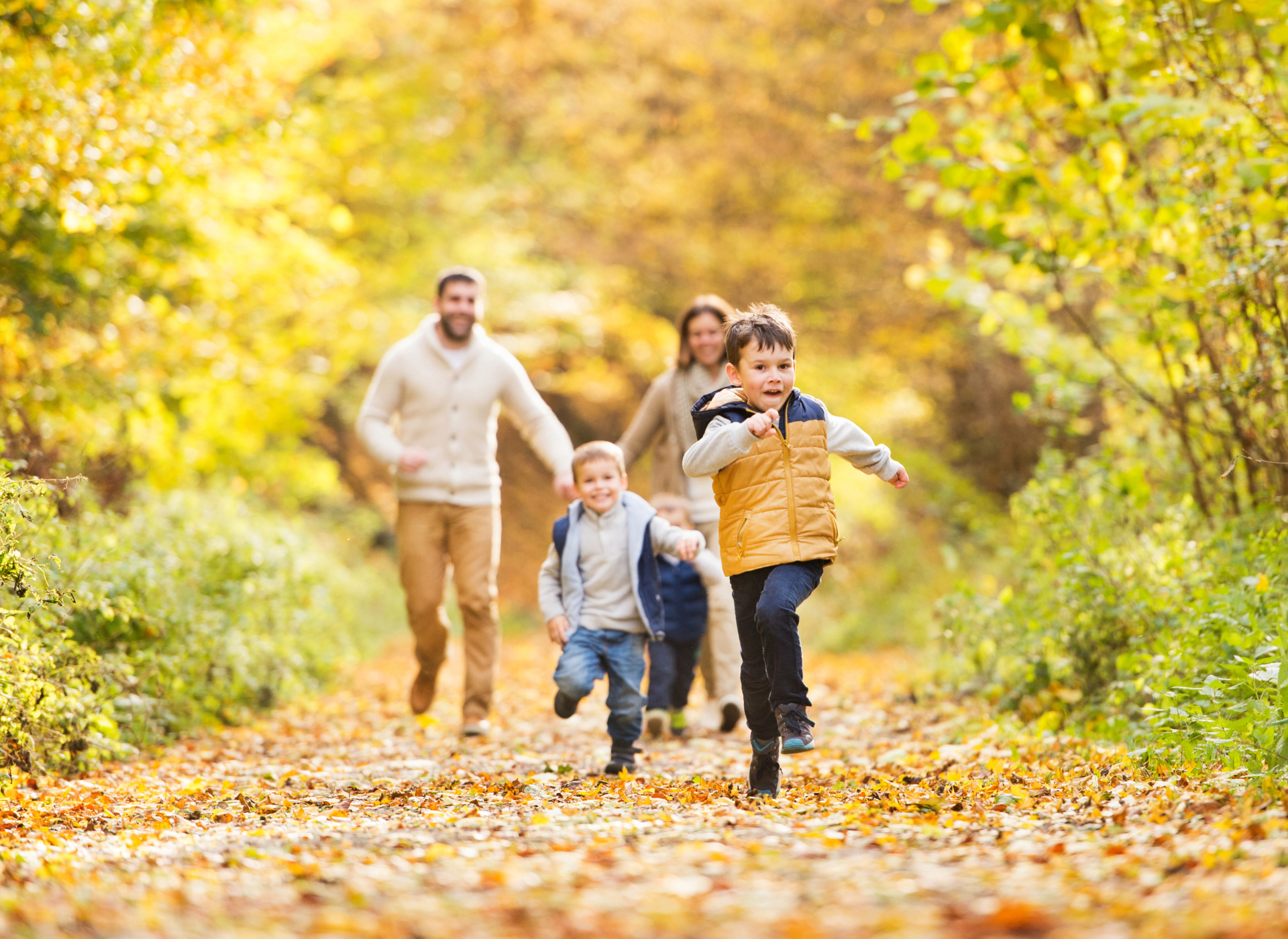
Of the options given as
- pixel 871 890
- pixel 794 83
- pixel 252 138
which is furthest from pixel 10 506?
pixel 794 83

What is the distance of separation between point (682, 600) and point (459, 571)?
1.38 meters

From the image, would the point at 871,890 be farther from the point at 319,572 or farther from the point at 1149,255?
the point at 319,572

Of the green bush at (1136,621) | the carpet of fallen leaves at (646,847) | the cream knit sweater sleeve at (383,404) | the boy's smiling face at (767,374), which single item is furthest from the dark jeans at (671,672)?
the boy's smiling face at (767,374)

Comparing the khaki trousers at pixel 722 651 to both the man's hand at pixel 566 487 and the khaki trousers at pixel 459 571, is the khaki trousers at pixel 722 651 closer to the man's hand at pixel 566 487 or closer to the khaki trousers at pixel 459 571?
the man's hand at pixel 566 487

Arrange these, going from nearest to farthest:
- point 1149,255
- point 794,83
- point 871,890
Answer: point 871,890
point 1149,255
point 794,83

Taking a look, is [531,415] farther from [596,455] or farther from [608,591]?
[608,591]

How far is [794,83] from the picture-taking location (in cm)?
1614

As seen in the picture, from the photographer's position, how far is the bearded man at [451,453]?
25.1 ft

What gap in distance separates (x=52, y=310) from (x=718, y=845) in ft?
22.2

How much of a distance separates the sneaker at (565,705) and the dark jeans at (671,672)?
115cm

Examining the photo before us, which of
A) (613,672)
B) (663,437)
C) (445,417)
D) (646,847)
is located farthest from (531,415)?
(646,847)

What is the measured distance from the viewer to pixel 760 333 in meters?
4.75

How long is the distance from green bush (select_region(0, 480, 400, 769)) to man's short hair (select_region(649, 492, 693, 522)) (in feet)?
9.16

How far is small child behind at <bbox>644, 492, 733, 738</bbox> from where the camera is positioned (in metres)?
7.18
